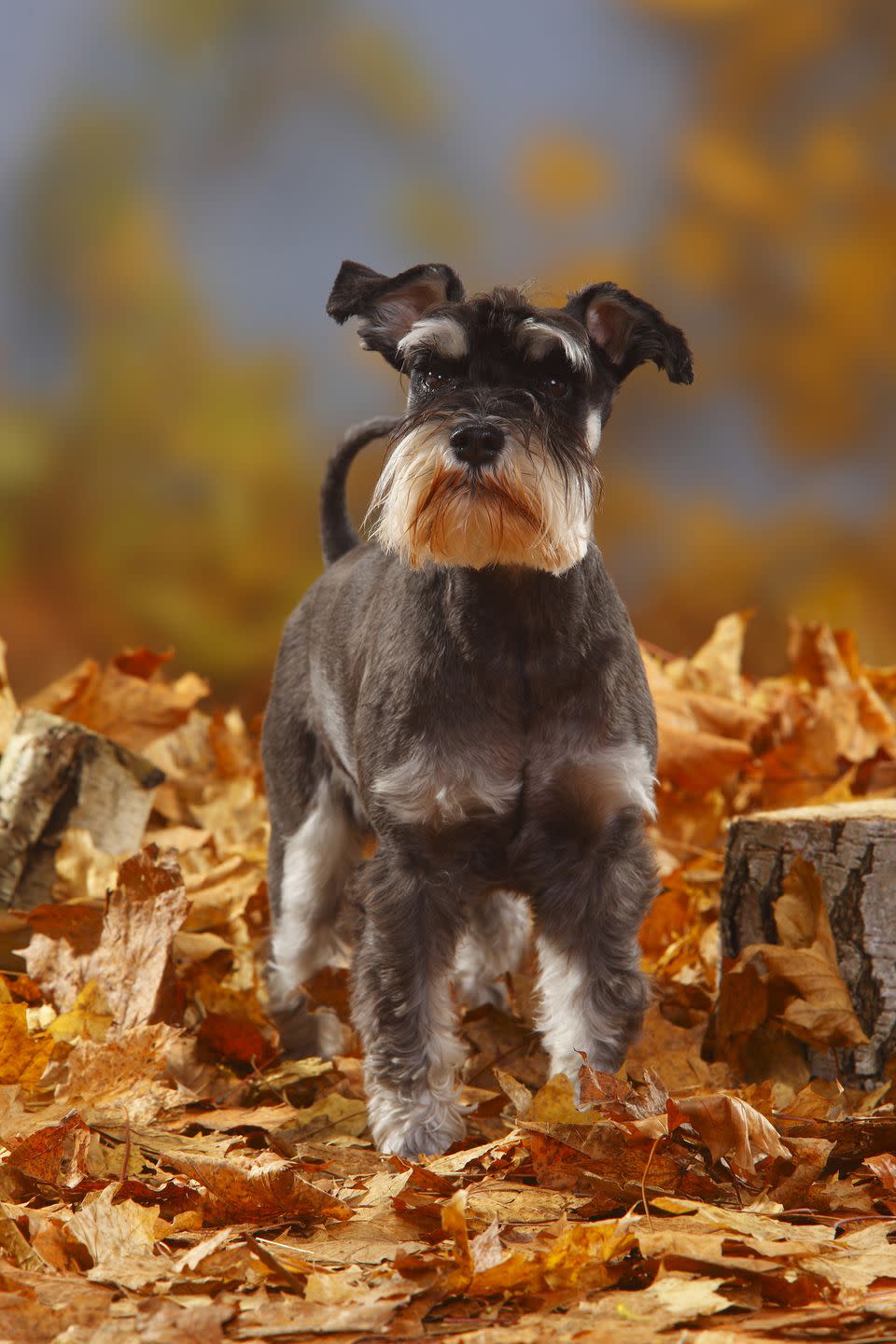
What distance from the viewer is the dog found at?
9.77 feet

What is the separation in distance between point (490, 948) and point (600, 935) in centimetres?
121

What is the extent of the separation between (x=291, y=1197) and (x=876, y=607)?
16.0 ft

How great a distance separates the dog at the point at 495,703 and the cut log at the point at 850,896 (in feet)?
1.35

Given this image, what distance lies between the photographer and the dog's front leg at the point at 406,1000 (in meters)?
3.12

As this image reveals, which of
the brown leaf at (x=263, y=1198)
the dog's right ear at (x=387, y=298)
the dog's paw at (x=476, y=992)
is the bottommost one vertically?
the dog's paw at (x=476, y=992)

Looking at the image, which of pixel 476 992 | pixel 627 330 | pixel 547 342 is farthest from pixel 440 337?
pixel 476 992

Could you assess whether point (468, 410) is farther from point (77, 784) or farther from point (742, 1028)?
point (77, 784)

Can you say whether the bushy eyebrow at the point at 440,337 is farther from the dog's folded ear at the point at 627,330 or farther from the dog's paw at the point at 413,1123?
the dog's paw at the point at 413,1123

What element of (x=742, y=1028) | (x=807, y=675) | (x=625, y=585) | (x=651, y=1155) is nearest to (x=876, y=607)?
(x=807, y=675)

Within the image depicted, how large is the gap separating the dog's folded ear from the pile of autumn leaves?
1.29m

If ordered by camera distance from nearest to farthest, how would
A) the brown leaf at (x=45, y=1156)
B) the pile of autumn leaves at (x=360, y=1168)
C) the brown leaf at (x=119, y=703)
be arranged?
Answer: the pile of autumn leaves at (x=360, y=1168) → the brown leaf at (x=45, y=1156) → the brown leaf at (x=119, y=703)

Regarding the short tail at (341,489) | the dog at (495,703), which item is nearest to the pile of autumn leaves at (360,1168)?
the dog at (495,703)

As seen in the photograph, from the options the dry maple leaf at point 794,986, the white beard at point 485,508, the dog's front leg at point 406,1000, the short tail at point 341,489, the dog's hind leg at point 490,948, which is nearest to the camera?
the white beard at point 485,508

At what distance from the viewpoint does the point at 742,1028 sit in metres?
3.37
